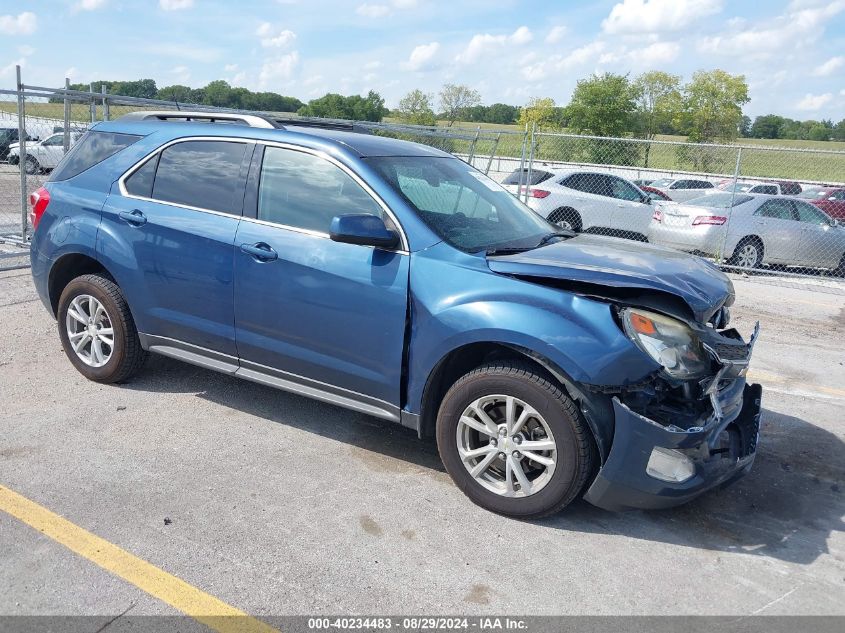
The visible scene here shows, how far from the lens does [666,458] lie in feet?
11.0

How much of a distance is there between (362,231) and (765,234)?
10.9 meters

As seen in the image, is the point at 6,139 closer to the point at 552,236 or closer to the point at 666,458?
the point at 552,236

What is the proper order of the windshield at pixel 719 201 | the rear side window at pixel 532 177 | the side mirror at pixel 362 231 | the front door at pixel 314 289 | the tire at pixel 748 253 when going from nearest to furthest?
1. the side mirror at pixel 362 231
2. the front door at pixel 314 289
3. the tire at pixel 748 253
4. the windshield at pixel 719 201
5. the rear side window at pixel 532 177

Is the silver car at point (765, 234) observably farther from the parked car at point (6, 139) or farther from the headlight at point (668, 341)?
the parked car at point (6, 139)

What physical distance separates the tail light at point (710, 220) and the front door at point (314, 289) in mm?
10081

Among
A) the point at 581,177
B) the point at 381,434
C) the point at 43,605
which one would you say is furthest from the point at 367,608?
the point at 581,177

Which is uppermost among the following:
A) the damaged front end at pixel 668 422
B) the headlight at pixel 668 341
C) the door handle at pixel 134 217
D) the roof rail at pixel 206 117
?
the roof rail at pixel 206 117

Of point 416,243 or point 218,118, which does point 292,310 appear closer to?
point 416,243

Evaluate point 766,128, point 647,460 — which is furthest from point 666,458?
point 766,128

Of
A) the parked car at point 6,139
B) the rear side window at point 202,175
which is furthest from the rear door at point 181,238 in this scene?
the parked car at point 6,139

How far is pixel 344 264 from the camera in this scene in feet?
13.0

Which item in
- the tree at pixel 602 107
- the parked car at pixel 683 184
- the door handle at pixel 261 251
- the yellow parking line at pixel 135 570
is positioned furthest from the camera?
the tree at pixel 602 107

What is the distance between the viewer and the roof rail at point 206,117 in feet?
15.2

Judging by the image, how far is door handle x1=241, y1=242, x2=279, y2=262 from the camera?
13.7ft
